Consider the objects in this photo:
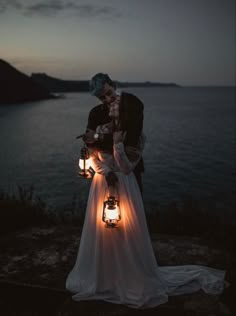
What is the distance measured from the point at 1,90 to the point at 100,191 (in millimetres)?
123821

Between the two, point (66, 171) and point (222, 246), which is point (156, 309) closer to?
point (222, 246)

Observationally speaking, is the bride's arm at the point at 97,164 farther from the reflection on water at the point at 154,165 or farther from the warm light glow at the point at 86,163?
the reflection on water at the point at 154,165

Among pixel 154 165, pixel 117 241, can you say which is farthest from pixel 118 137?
pixel 154 165

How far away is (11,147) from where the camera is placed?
37.9 m

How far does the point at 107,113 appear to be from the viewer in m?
4.13

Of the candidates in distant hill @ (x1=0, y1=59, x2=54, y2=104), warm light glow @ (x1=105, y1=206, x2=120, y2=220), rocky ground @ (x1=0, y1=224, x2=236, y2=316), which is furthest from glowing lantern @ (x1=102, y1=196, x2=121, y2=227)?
distant hill @ (x1=0, y1=59, x2=54, y2=104)

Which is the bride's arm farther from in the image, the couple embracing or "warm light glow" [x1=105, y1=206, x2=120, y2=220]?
"warm light glow" [x1=105, y1=206, x2=120, y2=220]

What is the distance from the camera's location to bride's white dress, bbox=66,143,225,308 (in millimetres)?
4195

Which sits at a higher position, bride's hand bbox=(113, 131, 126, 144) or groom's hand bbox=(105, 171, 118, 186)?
bride's hand bbox=(113, 131, 126, 144)

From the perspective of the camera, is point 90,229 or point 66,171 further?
point 66,171

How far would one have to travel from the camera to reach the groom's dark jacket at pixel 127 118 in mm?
3736

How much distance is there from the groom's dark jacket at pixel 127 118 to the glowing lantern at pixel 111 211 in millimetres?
656

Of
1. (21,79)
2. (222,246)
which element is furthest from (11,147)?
(21,79)

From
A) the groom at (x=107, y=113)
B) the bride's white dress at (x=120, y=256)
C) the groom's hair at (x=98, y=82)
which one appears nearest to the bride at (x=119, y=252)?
the bride's white dress at (x=120, y=256)
